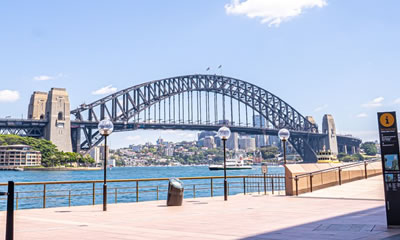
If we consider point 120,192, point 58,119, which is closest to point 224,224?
point 120,192

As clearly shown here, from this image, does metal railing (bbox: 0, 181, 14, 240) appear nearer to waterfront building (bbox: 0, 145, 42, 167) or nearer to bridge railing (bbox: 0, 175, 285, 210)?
bridge railing (bbox: 0, 175, 285, 210)

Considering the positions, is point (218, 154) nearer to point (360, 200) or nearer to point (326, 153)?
point (326, 153)

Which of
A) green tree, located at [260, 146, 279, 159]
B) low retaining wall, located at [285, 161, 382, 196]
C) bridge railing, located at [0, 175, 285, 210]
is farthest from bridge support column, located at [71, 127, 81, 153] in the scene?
low retaining wall, located at [285, 161, 382, 196]

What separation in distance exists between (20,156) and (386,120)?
97.4m

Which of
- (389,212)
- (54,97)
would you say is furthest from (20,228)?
(54,97)

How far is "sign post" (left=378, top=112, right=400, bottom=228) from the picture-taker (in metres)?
7.26

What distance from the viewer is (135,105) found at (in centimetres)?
9900

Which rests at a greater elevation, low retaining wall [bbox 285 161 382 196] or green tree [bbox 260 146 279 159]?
green tree [bbox 260 146 279 159]

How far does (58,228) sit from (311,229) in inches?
173

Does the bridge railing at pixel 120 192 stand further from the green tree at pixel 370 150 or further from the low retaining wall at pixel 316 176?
the green tree at pixel 370 150

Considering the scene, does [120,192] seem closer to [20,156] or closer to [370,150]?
[20,156]

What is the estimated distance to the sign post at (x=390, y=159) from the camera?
7.26 m

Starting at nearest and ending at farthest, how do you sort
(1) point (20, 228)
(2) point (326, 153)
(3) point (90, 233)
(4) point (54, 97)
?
1. (3) point (90, 233)
2. (1) point (20, 228)
3. (2) point (326, 153)
4. (4) point (54, 97)

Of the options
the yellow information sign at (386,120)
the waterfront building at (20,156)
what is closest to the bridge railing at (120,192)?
the yellow information sign at (386,120)
